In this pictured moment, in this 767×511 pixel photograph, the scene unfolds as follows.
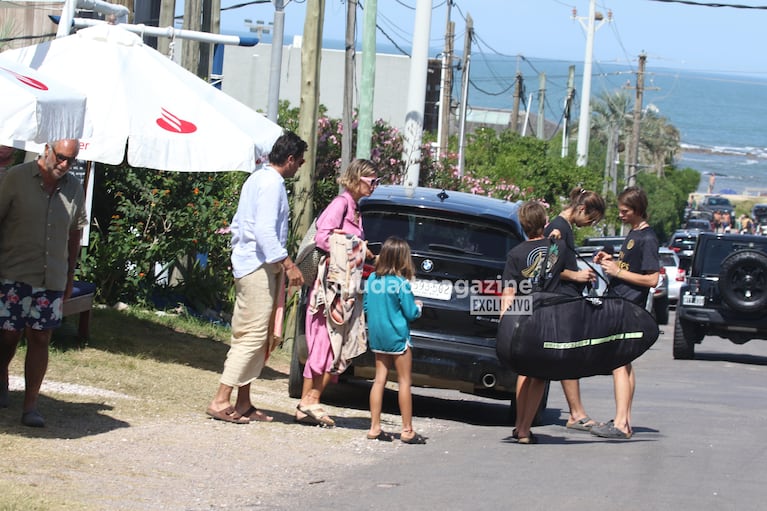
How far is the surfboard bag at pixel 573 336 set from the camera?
884 cm

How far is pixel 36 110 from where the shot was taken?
780cm

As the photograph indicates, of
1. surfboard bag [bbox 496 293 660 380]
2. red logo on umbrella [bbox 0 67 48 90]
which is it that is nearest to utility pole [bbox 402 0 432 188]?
surfboard bag [bbox 496 293 660 380]

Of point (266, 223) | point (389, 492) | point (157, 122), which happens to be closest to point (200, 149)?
point (157, 122)

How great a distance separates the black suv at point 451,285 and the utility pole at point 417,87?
8246 millimetres

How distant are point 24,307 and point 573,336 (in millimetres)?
3625

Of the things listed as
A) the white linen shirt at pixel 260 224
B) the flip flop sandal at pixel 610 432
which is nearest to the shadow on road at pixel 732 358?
the flip flop sandal at pixel 610 432

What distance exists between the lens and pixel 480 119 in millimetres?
91500

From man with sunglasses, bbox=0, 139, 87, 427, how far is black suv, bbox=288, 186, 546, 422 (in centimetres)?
233

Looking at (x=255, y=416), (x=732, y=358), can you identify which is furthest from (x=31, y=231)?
(x=732, y=358)

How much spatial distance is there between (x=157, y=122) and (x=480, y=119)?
269 feet

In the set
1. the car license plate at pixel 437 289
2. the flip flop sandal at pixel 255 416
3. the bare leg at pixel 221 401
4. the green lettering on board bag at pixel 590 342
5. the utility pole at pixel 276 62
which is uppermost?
the utility pole at pixel 276 62

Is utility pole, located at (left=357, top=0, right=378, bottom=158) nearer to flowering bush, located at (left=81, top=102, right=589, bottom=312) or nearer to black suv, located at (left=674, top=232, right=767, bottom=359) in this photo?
flowering bush, located at (left=81, top=102, right=589, bottom=312)

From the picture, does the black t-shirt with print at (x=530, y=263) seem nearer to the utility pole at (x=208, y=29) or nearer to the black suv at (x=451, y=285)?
the black suv at (x=451, y=285)

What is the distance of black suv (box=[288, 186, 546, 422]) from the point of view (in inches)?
381
